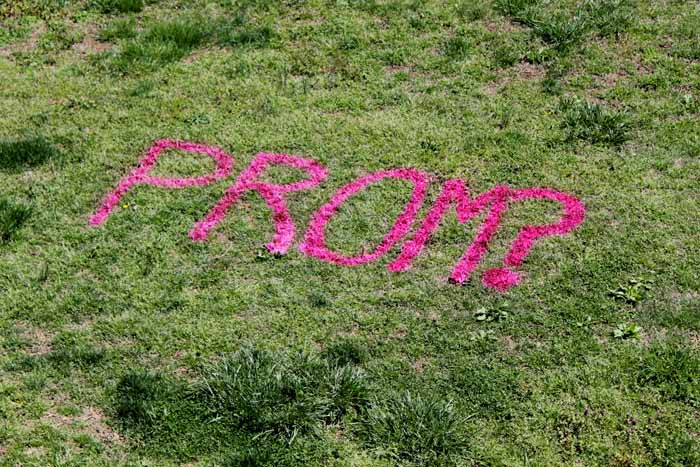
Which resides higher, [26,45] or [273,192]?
[26,45]

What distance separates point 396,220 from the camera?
5.77m

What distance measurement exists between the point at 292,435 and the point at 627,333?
1.97 meters

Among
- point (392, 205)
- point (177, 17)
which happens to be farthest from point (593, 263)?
point (177, 17)

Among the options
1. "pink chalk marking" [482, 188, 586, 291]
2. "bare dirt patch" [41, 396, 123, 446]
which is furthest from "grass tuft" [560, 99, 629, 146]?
"bare dirt patch" [41, 396, 123, 446]

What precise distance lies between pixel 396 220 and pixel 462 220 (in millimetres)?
435

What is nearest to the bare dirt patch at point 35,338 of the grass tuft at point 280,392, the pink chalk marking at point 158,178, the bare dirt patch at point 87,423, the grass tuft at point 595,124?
the bare dirt patch at point 87,423

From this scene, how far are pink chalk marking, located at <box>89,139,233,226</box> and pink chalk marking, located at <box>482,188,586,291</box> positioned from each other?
2099mm

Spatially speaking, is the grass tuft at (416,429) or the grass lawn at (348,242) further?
the grass lawn at (348,242)

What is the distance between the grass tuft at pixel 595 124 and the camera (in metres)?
6.27

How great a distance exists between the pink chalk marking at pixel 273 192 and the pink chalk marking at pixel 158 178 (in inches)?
7.6

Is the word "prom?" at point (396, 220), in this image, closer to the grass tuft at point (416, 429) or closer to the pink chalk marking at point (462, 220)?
the pink chalk marking at point (462, 220)

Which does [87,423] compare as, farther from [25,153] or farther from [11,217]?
[25,153]

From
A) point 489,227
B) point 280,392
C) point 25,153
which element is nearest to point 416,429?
point 280,392

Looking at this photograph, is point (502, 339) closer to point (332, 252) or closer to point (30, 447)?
point (332, 252)
